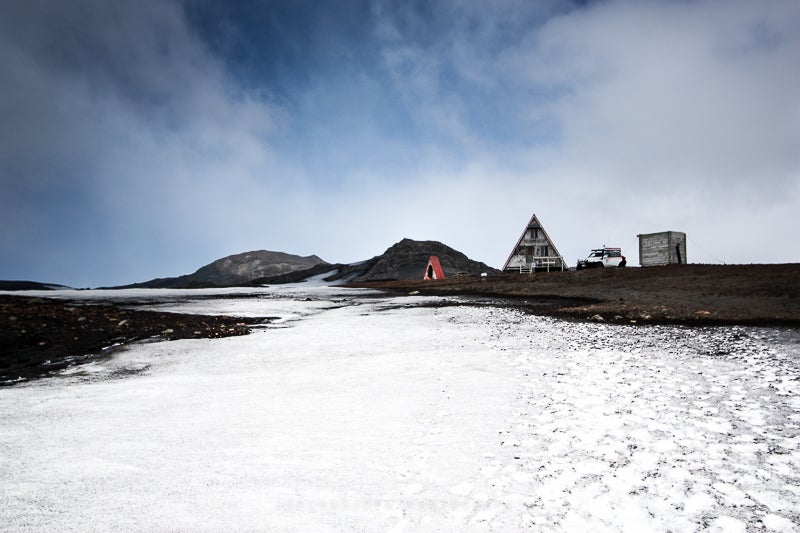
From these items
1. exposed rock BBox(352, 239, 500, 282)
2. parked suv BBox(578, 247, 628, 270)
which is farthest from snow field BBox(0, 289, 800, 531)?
exposed rock BBox(352, 239, 500, 282)

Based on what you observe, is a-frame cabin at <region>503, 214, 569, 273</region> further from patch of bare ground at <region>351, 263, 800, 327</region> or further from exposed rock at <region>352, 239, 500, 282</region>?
exposed rock at <region>352, 239, 500, 282</region>

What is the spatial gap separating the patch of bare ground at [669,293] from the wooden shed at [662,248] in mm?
9093

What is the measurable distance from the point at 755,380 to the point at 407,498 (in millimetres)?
5662

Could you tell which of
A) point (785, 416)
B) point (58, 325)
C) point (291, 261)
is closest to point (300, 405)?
point (785, 416)

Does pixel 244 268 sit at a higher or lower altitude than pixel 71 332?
higher

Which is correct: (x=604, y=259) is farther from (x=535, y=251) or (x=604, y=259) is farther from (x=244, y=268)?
(x=244, y=268)

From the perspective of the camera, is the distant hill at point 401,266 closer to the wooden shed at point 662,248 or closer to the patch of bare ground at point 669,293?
the wooden shed at point 662,248

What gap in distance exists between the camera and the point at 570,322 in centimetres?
1209

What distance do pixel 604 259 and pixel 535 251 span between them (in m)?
7.14

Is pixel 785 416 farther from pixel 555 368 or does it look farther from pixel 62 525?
pixel 62 525

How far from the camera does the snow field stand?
2.99 meters

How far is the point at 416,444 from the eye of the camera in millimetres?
4207

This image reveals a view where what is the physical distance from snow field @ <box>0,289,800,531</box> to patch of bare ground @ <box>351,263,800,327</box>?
4795 millimetres

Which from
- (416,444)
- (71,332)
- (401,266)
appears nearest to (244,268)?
(401,266)
